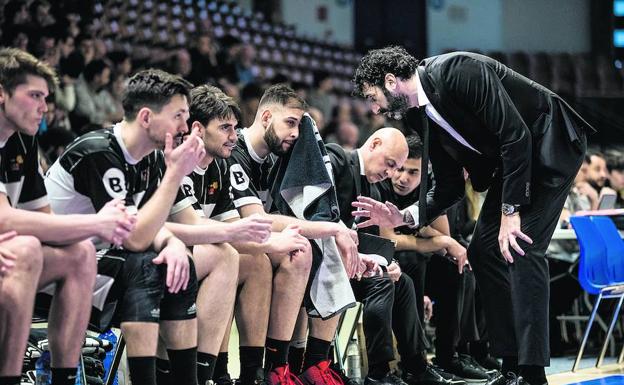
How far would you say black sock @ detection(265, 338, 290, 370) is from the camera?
12.8ft

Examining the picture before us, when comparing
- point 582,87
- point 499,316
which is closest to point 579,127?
point 499,316

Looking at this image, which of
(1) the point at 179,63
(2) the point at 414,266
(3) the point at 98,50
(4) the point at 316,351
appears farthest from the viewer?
(1) the point at 179,63

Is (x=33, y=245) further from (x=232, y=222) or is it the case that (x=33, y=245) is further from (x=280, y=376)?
(x=280, y=376)

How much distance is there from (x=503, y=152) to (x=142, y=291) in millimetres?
1552

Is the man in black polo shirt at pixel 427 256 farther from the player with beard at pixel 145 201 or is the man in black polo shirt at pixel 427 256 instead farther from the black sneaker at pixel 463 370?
the player with beard at pixel 145 201

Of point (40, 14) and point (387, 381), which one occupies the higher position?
point (40, 14)

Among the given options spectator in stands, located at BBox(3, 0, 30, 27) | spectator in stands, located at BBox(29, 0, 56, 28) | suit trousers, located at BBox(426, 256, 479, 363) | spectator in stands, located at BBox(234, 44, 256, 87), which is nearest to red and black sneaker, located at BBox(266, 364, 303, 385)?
suit trousers, located at BBox(426, 256, 479, 363)

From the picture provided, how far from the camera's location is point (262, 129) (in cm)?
425

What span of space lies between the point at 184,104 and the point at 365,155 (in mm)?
1577

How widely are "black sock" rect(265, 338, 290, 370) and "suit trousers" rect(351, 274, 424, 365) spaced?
675 mm

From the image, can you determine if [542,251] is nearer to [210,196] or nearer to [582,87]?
[210,196]

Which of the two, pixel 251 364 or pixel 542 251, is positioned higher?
pixel 542 251

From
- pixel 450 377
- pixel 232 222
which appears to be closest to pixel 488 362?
pixel 450 377

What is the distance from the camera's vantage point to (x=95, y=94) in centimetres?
834
